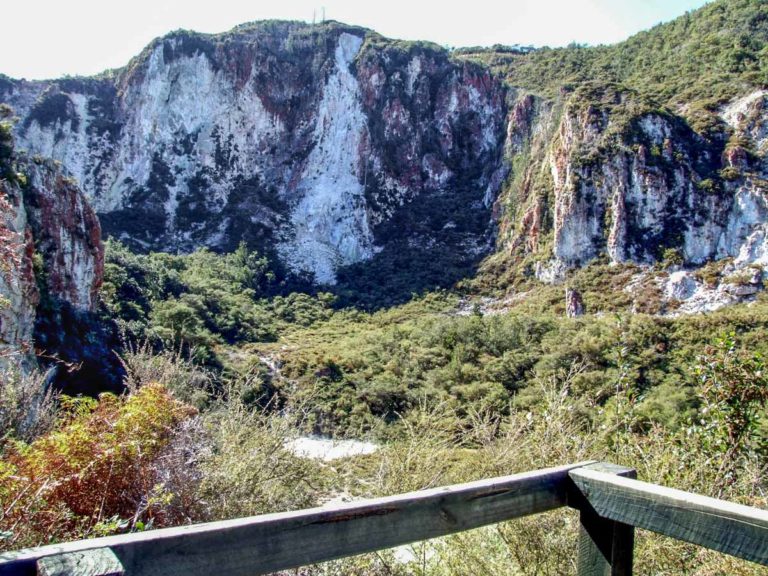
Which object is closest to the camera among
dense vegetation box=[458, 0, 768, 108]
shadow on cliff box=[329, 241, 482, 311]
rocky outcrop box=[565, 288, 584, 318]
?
rocky outcrop box=[565, 288, 584, 318]

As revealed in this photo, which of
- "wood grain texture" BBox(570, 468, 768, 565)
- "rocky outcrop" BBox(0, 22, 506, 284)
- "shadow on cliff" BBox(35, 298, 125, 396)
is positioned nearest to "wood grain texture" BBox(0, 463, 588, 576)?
"wood grain texture" BBox(570, 468, 768, 565)

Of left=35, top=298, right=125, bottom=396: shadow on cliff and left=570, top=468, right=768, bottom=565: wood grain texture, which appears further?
left=35, top=298, right=125, bottom=396: shadow on cliff

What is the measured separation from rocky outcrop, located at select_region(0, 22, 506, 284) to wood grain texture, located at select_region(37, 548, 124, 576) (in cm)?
4528

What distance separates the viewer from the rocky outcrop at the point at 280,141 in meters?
48.3

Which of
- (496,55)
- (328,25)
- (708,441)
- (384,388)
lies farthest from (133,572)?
(496,55)

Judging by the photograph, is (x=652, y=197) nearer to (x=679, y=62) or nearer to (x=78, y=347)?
(x=679, y=62)

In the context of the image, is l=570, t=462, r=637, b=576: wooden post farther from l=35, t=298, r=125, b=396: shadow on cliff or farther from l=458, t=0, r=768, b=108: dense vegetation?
l=458, t=0, r=768, b=108: dense vegetation

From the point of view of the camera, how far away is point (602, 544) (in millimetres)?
1669

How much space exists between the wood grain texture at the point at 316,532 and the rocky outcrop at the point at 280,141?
4480 cm

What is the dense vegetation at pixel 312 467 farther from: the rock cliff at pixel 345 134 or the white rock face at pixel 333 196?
the white rock face at pixel 333 196

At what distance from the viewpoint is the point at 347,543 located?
1394 millimetres

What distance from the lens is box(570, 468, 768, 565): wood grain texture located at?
4.60 feet

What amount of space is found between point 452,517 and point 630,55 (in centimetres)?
5676

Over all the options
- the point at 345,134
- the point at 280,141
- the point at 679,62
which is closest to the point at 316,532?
the point at 679,62
